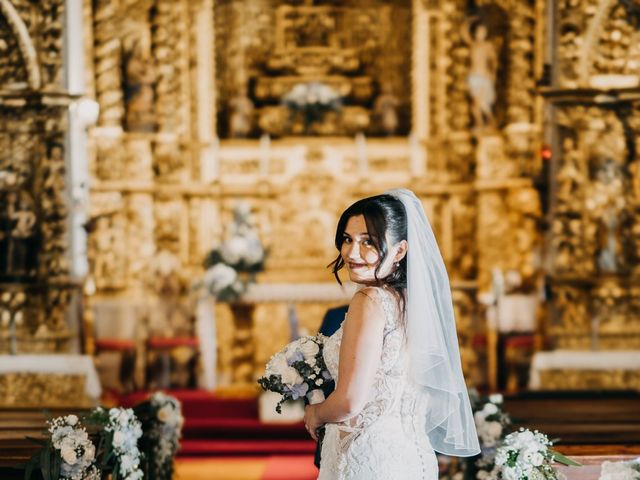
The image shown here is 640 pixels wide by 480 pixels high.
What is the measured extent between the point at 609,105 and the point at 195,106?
485 cm

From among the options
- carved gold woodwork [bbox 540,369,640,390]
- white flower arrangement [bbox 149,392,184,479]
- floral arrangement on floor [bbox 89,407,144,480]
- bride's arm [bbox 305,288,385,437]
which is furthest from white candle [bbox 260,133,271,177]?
bride's arm [bbox 305,288,385,437]

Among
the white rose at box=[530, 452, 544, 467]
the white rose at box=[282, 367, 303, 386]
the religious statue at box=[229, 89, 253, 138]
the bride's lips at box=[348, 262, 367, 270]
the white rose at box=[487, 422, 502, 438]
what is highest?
the religious statue at box=[229, 89, 253, 138]

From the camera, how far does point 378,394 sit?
331 cm

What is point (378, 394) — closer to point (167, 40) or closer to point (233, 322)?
point (233, 322)

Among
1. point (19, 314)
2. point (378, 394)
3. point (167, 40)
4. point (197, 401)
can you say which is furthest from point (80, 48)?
point (378, 394)

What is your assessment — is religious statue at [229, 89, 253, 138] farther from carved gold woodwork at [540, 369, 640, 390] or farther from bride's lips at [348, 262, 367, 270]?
bride's lips at [348, 262, 367, 270]

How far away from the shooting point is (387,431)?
10.8 ft

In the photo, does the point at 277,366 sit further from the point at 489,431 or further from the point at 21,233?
the point at 21,233

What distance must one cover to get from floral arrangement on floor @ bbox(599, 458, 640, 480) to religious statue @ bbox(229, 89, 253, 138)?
7361mm

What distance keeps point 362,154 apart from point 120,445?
6.45 m

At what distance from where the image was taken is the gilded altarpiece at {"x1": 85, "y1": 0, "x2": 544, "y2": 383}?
1009 cm

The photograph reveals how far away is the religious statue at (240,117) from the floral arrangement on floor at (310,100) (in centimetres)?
47

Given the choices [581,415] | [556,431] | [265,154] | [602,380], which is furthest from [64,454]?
[265,154]

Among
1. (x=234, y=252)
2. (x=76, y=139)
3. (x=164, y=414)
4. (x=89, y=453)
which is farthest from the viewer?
(x=234, y=252)
